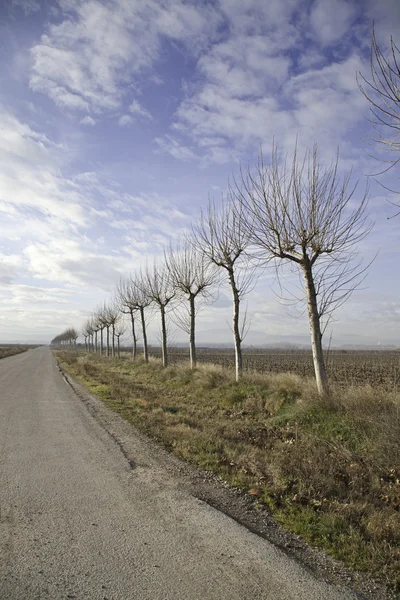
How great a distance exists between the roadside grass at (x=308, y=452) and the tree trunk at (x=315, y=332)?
1.19ft

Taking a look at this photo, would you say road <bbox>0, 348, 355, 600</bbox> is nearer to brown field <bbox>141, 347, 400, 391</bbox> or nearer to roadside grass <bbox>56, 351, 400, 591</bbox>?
roadside grass <bbox>56, 351, 400, 591</bbox>

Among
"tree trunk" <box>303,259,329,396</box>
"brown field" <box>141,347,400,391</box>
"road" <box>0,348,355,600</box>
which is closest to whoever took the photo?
"road" <box>0,348,355,600</box>

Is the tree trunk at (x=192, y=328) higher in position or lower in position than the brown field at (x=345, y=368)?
higher

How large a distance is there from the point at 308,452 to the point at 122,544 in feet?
12.6

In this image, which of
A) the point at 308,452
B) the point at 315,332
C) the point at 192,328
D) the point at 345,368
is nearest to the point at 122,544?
the point at 308,452

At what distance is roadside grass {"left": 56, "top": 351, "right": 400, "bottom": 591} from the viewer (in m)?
4.19

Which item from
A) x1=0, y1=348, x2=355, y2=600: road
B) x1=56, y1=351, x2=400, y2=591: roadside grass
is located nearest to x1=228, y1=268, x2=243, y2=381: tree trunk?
x1=56, y1=351, x2=400, y2=591: roadside grass

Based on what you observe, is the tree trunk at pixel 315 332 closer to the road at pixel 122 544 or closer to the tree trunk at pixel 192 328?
the road at pixel 122 544

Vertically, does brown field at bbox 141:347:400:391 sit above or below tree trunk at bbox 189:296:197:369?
below

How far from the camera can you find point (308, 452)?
6.69 meters

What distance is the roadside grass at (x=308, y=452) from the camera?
419cm

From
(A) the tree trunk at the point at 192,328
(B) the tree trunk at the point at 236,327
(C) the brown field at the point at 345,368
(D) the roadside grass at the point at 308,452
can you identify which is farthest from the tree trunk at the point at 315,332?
(A) the tree trunk at the point at 192,328

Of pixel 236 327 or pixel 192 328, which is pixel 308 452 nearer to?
pixel 236 327

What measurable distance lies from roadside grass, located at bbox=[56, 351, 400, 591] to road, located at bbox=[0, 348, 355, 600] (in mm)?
799
